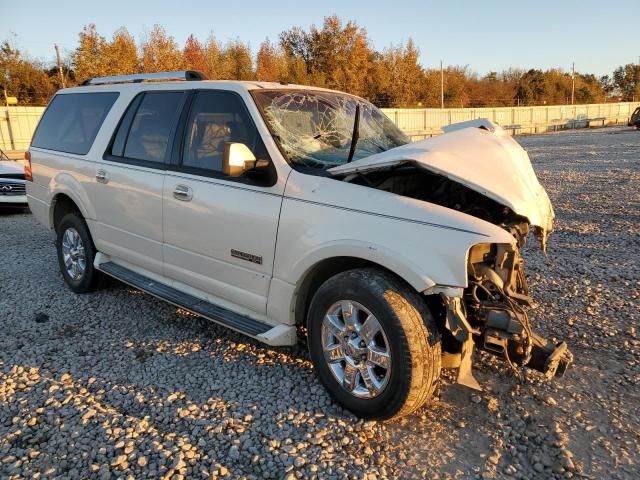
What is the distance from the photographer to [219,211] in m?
3.64

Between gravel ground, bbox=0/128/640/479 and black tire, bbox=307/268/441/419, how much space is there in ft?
0.62

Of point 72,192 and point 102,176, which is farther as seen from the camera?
point 72,192

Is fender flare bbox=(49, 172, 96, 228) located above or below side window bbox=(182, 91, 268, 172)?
below

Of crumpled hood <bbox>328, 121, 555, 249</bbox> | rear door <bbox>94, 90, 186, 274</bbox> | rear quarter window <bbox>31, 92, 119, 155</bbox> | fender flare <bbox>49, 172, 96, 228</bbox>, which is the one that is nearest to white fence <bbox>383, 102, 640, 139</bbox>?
rear quarter window <bbox>31, 92, 119, 155</bbox>

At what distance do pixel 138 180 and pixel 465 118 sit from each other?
Result: 44538 mm

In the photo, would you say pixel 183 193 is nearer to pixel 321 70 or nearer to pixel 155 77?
pixel 155 77

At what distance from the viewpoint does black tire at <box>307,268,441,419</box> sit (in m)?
2.80

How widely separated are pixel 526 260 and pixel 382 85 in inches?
2087

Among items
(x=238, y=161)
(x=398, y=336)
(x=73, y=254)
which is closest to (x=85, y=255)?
(x=73, y=254)

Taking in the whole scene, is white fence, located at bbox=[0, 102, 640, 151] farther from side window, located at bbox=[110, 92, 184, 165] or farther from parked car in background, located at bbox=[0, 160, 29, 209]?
side window, located at bbox=[110, 92, 184, 165]

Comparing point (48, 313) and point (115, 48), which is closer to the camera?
point (48, 313)

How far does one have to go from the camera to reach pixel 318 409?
320 centimetres

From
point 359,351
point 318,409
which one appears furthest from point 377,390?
A: point 318,409

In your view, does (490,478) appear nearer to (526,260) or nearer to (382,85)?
(526,260)
